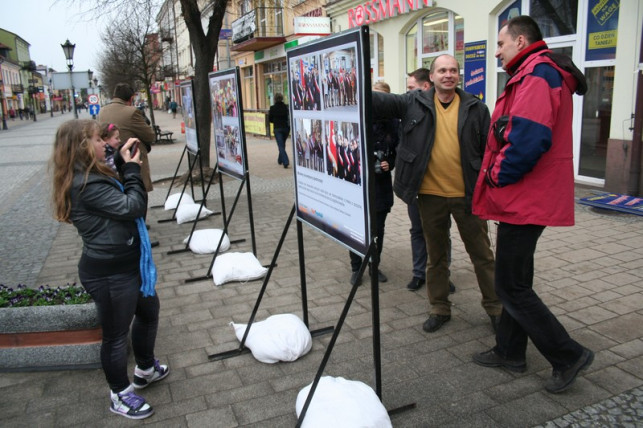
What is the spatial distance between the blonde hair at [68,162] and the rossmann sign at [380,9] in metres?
10.8

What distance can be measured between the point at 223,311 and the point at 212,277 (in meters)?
0.94

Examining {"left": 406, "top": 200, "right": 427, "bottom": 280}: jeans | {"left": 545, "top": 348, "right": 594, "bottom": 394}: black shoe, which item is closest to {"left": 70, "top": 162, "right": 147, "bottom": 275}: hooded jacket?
{"left": 545, "top": 348, "right": 594, "bottom": 394}: black shoe

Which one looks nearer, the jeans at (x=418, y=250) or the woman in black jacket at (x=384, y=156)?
the woman in black jacket at (x=384, y=156)

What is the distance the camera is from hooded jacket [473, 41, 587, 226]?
281cm

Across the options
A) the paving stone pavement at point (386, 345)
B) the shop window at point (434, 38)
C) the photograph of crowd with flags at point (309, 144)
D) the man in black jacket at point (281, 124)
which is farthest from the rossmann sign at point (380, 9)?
the photograph of crowd with flags at point (309, 144)

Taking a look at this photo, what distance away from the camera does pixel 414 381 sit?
338 cm

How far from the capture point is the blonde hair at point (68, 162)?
2889 millimetres

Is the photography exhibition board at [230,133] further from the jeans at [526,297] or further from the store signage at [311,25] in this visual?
the store signage at [311,25]

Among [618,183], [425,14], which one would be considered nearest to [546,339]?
[618,183]

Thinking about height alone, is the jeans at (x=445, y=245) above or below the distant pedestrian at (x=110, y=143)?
below

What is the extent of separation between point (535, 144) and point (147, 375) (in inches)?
103

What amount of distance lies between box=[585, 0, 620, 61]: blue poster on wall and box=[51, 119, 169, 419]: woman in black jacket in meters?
7.79

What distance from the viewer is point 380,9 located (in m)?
14.1

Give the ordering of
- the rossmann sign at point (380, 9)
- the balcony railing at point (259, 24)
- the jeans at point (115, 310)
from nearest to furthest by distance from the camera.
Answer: the jeans at point (115, 310) → the rossmann sign at point (380, 9) → the balcony railing at point (259, 24)
